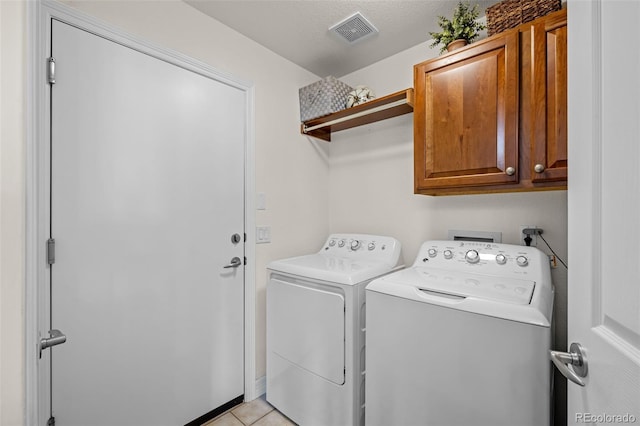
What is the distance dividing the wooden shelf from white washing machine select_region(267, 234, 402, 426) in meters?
0.88

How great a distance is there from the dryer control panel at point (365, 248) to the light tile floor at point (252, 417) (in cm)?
110

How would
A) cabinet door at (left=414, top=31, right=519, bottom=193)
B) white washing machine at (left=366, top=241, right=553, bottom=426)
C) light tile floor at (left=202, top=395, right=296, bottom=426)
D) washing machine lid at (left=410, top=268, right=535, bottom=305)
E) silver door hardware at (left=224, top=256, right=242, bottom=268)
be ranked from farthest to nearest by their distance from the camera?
silver door hardware at (left=224, top=256, right=242, bottom=268), light tile floor at (left=202, top=395, right=296, bottom=426), cabinet door at (left=414, top=31, right=519, bottom=193), washing machine lid at (left=410, top=268, right=535, bottom=305), white washing machine at (left=366, top=241, right=553, bottom=426)

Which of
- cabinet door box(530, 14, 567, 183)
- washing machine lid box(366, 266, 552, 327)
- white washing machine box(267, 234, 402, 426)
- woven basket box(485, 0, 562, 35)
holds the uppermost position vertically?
woven basket box(485, 0, 562, 35)

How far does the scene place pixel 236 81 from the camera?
6.18ft

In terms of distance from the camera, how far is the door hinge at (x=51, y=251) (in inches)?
47.9

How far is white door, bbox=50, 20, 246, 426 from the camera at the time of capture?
128 cm

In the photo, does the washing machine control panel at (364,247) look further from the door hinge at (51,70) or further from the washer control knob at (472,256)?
the door hinge at (51,70)

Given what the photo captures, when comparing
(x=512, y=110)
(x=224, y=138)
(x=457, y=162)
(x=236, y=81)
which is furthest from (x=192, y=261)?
(x=512, y=110)

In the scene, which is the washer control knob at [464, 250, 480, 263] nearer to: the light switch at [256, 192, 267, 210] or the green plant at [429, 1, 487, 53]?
the green plant at [429, 1, 487, 53]

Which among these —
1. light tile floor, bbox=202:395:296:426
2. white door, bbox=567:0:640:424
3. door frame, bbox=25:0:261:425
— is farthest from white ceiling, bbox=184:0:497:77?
light tile floor, bbox=202:395:296:426

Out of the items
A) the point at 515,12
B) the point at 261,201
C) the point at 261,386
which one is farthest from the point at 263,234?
the point at 515,12

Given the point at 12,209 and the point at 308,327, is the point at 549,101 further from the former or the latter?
the point at 12,209

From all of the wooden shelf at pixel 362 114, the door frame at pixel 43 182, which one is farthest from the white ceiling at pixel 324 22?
the wooden shelf at pixel 362 114

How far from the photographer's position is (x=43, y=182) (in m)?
1.20
